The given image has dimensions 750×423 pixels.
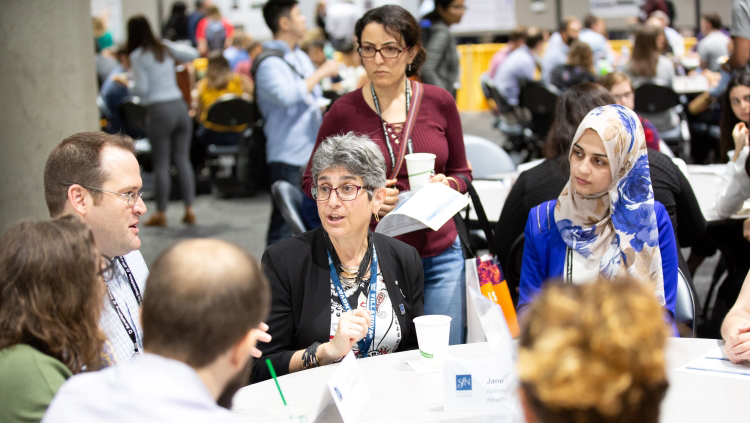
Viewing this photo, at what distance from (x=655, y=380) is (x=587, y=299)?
0.42 feet

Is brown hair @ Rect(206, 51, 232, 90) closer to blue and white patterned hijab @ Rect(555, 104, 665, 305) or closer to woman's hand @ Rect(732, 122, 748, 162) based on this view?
woman's hand @ Rect(732, 122, 748, 162)

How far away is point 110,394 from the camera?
1.05 meters

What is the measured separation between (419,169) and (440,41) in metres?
2.81

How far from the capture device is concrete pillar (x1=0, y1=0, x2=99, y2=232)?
337 centimetres

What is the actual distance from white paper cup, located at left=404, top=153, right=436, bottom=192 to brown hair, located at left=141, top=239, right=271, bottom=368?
1494 millimetres

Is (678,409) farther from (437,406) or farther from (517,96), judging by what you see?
(517,96)

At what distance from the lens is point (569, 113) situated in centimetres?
290

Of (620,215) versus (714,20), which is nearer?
(620,215)

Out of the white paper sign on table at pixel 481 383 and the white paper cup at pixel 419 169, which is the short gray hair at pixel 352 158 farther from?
the white paper sign on table at pixel 481 383

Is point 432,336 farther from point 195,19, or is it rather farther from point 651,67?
point 195,19

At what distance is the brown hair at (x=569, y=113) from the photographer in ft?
9.43

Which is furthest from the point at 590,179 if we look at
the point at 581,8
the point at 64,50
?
the point at 581,8

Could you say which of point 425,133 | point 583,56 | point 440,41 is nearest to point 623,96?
point 440,41

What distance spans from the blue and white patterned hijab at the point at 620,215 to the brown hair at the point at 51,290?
58.6 inches
